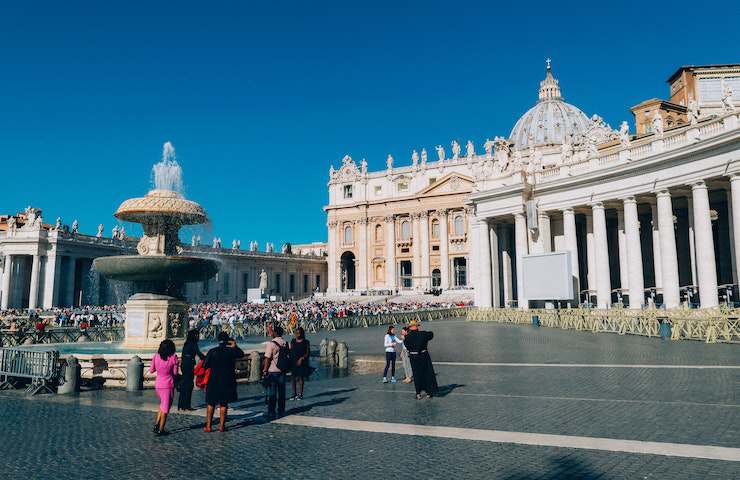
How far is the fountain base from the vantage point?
12719 mm

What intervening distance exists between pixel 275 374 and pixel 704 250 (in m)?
20.1

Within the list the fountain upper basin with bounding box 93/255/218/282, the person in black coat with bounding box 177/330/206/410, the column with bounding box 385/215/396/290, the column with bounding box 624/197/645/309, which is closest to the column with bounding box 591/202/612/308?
the column with bounding box 624/197/645/309

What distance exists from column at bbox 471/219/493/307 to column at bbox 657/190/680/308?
34.0 ft

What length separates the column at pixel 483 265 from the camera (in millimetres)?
31734

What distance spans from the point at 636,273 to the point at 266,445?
22826mm

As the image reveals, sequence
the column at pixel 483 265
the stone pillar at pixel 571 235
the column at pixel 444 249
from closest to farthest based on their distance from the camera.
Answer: the stone pillar at pixel 571 235 < the column at pixel 483 265 < the column at pixel 444 249

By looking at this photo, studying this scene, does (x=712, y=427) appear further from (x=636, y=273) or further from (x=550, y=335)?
(x=636, y=273)

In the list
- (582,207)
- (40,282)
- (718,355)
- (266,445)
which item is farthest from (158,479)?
(40,282)

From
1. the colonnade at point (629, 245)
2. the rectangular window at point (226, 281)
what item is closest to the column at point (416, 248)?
the rectangular window at point (226, 281)

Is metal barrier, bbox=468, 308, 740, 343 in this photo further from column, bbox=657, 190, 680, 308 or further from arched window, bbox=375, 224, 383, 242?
arched window, bbox=375, 224, 383, 242

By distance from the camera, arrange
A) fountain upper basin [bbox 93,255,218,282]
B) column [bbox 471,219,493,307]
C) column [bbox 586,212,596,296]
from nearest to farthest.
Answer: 1. fountain upper basin [bbox 93,255,218,282]
2. column [bbox 586,212,596,296]
3. column [bbox 471,219,493,307]

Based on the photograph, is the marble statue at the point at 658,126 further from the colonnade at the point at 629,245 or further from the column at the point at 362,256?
the column at the point at 362,256

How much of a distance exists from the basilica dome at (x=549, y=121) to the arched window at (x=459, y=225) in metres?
17.5

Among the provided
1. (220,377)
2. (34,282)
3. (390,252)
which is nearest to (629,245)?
(220,377)
